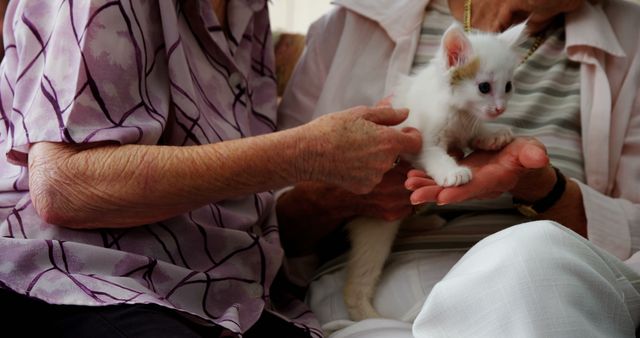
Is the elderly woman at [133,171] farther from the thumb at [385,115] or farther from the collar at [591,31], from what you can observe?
the collar at [591,31]

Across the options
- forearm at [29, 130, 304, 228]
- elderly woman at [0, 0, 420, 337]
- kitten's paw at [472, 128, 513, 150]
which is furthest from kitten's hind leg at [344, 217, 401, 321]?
forearm at [29, 130, 304, 228]

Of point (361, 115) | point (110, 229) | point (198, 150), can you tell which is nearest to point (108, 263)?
point (110, 229)

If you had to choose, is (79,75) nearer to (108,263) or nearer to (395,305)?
(108,263)

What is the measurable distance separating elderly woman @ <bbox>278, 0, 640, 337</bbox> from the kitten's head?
81 millimetres

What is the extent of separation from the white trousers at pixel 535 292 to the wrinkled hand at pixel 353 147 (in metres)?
0.20

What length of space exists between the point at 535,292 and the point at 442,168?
290 mm

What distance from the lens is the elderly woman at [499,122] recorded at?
110 centimetres

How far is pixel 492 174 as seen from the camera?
0.97m

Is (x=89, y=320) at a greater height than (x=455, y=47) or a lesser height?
lesser

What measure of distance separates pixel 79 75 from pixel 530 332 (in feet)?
1.98

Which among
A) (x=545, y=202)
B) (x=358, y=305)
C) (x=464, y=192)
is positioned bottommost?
(x=358, y=305)

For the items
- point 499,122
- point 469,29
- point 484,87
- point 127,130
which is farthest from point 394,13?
point 127,130

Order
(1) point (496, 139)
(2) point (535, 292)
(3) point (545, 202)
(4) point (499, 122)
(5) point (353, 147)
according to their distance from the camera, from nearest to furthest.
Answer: (2) point (535, 292) < (5) point (353, 147) < (1) point (496, 139) < (3) point (545, 202) < (4) point (499, 122)

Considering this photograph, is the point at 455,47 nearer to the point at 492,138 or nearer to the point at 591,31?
the point at 492,138
